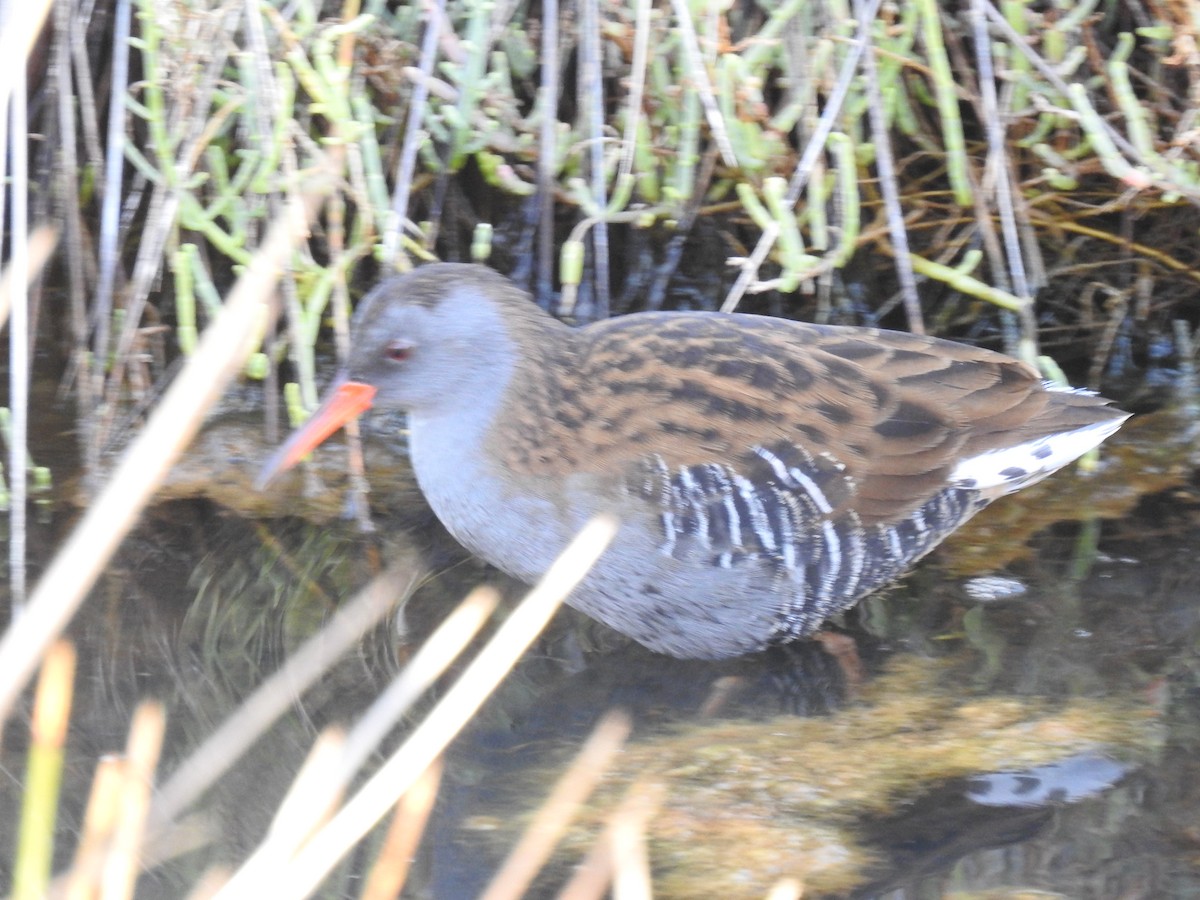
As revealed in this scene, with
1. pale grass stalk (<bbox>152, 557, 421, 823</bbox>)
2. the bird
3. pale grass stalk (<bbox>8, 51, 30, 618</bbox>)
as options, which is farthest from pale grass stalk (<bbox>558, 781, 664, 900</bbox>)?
pale grass stalk (<bbox>8, 51, 30, 618</bbox>)

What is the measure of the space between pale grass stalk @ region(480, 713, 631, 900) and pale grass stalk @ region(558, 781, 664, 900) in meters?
0.06

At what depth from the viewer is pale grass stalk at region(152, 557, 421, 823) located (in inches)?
97.7

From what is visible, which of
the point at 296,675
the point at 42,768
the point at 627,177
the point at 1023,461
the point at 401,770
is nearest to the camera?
the point at 42,768

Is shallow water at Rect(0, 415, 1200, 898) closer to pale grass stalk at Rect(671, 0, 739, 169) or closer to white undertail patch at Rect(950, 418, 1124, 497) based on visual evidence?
white undertail patch at Rect(950, 418, 1124, 497)

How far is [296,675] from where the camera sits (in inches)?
112

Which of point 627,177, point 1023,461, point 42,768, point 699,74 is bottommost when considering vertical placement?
point 1023,461

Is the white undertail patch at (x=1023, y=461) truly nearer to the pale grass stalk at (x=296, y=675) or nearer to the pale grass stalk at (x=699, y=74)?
the pale grass stalk at (x=699, y=74)

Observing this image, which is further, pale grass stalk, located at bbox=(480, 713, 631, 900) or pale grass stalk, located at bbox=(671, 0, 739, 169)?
pale grass stalk, located at bbox=(671, 0, 739, 169)

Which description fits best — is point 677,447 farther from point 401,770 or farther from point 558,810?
point 401,770

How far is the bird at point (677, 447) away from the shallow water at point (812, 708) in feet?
0.58

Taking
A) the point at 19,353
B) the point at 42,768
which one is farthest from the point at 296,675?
the point at 42,768

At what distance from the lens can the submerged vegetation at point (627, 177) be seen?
127 inches

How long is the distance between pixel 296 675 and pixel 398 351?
65cm

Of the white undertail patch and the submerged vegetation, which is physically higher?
the submerged vegetation
